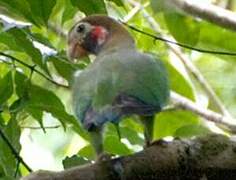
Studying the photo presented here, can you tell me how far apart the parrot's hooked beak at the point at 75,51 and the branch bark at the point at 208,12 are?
1.28 feet

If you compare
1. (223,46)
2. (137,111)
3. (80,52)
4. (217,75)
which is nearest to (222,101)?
(217,75)

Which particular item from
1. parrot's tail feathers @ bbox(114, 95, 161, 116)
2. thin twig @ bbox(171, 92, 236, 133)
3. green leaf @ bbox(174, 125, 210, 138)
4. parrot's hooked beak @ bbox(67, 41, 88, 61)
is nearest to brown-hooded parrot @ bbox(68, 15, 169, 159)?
parrot's tail feathers @ bbox(114, 95, 161, 116)

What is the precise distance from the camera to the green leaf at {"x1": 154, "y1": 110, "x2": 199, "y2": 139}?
89.0 inches

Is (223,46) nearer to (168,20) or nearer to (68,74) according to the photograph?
(168,20)

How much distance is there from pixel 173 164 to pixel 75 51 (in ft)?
1.97

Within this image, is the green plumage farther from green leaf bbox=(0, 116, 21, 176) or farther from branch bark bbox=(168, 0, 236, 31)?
branch bark bbox=(168, 0, 236, 31)

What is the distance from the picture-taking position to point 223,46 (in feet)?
7.84

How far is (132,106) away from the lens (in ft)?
4.76

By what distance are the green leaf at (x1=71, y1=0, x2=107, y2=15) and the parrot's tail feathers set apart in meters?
0.36

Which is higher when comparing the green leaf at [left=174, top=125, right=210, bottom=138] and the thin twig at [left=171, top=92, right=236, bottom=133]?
the green leaf at [left=174, top=125, right=210, bottom=138]

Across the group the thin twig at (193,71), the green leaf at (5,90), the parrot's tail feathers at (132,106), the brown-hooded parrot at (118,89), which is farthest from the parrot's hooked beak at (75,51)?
the thin twig at (193,71)

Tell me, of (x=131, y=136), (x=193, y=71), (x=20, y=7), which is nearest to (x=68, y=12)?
(x=20, y=7)

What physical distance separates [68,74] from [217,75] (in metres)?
1.20

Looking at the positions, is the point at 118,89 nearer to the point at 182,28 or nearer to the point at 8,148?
the point at 8,148
